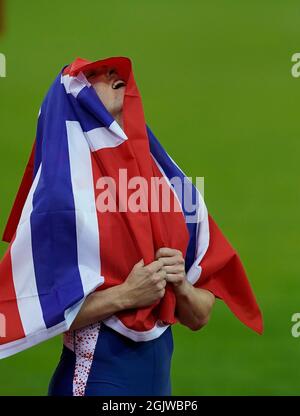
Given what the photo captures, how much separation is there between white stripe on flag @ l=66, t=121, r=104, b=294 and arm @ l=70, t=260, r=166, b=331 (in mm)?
45

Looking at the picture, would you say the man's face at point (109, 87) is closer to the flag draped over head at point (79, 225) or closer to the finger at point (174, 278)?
the flag draped over head at point (79, 225)

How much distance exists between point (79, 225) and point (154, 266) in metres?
0.19

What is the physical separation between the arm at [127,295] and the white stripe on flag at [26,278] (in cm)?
9

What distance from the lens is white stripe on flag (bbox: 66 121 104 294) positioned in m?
2.06

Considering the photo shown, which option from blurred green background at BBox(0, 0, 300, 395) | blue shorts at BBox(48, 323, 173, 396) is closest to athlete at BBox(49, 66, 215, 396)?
blue shorts at BBox(48, 323, 173, 396)

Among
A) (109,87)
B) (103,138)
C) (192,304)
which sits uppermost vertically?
(109,87)

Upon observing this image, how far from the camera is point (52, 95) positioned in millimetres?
2139

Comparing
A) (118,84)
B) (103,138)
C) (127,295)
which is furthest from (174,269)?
(118,84)

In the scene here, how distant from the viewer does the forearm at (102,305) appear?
80.9 inches

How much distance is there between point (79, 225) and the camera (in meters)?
2.06

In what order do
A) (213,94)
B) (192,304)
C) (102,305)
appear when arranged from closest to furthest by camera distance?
(102,305)
(192,304)
(213,94)

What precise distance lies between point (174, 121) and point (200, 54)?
580mm

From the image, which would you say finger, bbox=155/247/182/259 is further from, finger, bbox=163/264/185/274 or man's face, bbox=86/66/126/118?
man's face, bbox=86/66/126/118

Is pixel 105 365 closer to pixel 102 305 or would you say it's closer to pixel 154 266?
pixel 102 305
